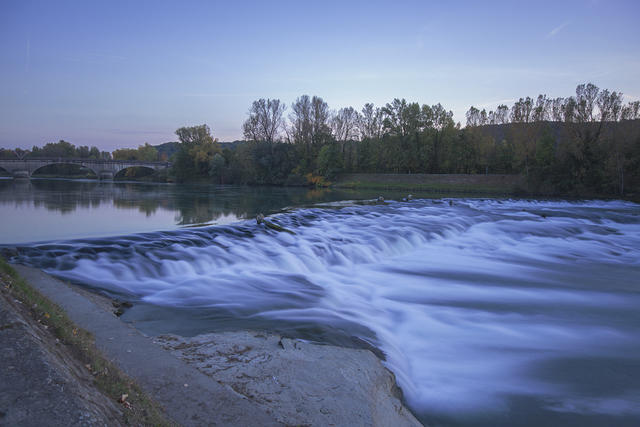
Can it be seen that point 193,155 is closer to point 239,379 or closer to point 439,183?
point 439,183

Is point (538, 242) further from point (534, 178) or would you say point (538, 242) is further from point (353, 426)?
point (534, 178)

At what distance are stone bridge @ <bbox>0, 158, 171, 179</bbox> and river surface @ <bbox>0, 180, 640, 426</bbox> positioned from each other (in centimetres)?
4883

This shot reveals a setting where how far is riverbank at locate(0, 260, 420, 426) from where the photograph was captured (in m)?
2.68

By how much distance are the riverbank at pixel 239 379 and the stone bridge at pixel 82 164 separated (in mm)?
62244

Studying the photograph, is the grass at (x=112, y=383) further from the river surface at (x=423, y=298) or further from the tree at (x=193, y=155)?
the tree at (x=193, y=155)

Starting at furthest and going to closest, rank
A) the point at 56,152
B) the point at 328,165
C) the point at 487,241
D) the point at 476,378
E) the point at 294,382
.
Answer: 1. the point at 56,152
2. the point at 328,165
3. the point at 487,241
4. the point at 476,378
5. the point at 294,382

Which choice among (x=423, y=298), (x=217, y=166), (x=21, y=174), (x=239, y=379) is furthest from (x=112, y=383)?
(x=21, y=174)

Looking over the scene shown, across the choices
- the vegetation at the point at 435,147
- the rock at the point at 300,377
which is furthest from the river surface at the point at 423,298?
the vegetation at the point at 435,147

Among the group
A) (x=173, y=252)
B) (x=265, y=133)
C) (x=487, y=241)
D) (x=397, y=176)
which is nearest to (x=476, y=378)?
(x=173, y=252)

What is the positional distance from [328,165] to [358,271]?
2048 inches

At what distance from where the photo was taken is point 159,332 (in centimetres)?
491

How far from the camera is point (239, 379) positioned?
131 inches

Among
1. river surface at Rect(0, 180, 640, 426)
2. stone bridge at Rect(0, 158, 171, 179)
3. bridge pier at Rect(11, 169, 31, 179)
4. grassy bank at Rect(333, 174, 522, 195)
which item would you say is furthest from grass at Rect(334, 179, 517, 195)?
bridge pier at Rect(11, 169, 31, 179)

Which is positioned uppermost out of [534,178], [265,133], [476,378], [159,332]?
[265,133]
